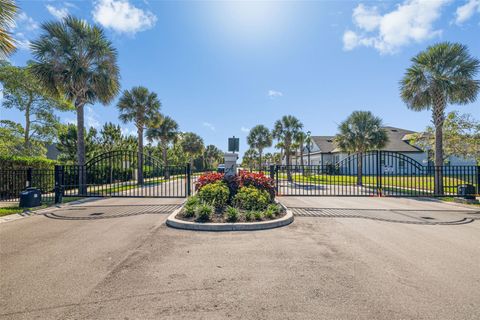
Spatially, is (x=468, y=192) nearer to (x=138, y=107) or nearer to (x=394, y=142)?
(x=138, y=107)

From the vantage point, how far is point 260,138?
40.8 meters

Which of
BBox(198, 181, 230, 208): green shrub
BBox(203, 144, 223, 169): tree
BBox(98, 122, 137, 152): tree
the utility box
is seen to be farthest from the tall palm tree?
BBox(203, 144, 223, 169): tree

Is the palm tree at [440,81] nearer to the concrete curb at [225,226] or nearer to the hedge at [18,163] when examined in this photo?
the concrete curb at [225,226]

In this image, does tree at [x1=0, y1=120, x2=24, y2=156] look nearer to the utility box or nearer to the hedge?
the hedge

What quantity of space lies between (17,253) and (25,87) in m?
25.9

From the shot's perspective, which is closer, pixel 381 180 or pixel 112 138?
pixel 381 180

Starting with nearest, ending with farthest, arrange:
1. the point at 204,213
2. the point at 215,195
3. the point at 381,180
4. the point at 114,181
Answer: the point at 204,213 < the point at 215,195 < the point at 381,180 < the point at 114,181

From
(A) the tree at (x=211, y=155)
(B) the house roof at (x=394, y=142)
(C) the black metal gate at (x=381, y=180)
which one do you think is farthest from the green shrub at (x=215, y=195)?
(A) the tree at (x=211, y=155)

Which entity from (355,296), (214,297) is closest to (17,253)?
(214,297)

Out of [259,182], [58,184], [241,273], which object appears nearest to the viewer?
[241,273]

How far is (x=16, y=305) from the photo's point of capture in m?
2.84

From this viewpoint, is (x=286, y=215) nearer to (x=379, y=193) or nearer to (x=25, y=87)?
(x=379, y=193)

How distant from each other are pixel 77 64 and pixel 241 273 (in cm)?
1592

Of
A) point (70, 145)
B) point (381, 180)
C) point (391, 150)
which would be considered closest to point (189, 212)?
point (381, 180)
